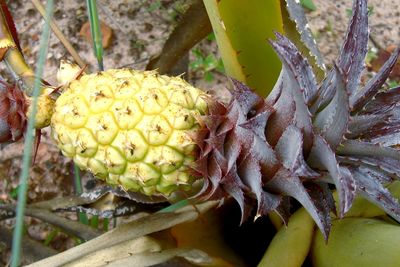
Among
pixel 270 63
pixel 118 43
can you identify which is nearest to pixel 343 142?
pixel 270 63

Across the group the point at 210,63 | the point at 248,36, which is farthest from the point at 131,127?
the point at 210,63

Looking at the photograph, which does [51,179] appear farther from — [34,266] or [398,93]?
[398,93]

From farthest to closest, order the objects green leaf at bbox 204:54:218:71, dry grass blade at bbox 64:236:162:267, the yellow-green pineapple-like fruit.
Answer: green leaf at bbox 204:54:218:71 → dry grass blade at bbox 64:236:162:267 → the yellow-green pineapple-like fruit

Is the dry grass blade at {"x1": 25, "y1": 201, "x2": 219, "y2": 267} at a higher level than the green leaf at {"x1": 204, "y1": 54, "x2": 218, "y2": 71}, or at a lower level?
lower

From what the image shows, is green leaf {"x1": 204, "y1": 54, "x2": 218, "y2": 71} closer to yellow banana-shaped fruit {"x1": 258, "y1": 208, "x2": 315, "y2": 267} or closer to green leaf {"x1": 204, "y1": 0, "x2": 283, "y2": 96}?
green leaf {"x1": 204, "y1": 0, "x2": 283, "y2": 96}

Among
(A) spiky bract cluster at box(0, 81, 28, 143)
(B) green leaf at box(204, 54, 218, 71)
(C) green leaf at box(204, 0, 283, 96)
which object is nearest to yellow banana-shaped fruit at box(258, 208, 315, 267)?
(C) green leaf at box(204, 0, 283, 96)

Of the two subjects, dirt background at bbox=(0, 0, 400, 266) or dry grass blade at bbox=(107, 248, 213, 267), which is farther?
dirt background at bbox=(0, 0, 400, 266)
